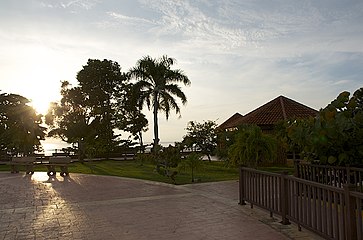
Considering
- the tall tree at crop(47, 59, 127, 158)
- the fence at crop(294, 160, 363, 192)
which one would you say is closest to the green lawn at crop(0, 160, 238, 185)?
the fence at crop(294, 160, 363, 192)

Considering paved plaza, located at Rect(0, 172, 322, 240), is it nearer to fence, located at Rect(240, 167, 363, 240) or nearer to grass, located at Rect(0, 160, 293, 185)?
fence, located at Rect(240, 167, 363, 240)

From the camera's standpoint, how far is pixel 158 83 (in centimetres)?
2286

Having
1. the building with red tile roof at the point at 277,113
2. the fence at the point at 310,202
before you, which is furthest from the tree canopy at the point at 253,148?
the building with red tile roof at the point at 277,113

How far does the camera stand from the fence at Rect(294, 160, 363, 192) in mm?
6596

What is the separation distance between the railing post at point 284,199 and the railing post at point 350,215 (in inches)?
70.5

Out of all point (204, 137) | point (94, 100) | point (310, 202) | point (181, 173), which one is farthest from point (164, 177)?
point (94, 100)

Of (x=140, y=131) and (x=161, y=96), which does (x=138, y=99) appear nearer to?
(x=161, y=96)

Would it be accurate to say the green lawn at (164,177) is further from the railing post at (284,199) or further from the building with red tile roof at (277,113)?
the railing post at (284,199)

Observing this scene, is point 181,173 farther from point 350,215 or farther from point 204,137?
point 350,215

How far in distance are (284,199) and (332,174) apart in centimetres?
210

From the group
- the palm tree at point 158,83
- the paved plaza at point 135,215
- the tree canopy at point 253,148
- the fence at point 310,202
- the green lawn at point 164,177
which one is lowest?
the paved plaza at point 135,215

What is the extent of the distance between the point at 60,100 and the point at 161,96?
50.4ft

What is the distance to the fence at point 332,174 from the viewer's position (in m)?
6.60

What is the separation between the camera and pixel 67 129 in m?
28.4
